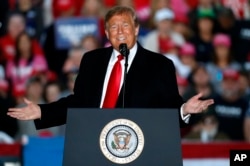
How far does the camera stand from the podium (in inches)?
181

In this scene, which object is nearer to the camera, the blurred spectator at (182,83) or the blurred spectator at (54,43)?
the blurred spectator at (54,43)

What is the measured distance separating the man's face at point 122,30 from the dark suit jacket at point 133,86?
13 cm

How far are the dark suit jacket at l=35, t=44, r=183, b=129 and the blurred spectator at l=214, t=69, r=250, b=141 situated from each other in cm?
502

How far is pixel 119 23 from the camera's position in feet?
16.8

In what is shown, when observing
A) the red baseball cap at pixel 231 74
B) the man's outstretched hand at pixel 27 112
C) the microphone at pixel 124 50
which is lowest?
the man's outstretched hand at pixel 27 112

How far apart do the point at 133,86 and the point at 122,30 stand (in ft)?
0.98

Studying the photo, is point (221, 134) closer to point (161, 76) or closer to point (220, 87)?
point (220, 87)

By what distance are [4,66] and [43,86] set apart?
1.47 ft

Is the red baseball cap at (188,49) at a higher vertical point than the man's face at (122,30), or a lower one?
higher

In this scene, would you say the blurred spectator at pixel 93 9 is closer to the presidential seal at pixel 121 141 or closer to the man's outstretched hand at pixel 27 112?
the man's outstretched hand at pixel 27 112

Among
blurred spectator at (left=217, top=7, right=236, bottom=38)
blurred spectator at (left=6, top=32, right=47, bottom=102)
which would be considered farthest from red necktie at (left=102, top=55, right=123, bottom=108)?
blurred spectator at (left=217, top=7, right=236, bottom=38)

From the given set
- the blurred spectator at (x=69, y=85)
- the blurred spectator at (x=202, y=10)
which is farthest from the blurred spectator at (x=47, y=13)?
the blurred spectator at (x=202, y=10)

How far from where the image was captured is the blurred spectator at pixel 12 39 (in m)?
9.81

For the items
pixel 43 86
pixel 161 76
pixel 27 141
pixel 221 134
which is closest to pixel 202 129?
pixel 221 134
